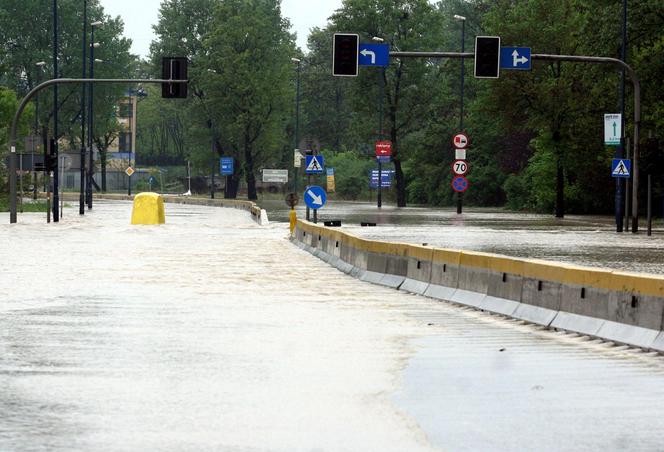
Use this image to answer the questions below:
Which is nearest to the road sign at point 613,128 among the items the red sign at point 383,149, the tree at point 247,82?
the red sign at point 383,149

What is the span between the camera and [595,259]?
2988 cm

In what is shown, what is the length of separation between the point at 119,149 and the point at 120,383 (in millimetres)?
177265

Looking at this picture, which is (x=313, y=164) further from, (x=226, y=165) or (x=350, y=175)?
(x=350, y=175)

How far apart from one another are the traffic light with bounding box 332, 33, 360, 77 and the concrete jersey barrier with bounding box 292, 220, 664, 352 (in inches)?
753

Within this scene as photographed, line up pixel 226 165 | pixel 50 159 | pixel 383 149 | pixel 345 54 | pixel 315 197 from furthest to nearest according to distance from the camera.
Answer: pixel 226 165 < pixel 383 149 < pixel 50 159 < pixel 345 54 < pixel 315 197

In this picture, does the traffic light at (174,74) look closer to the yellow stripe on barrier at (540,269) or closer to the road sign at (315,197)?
the road sign at (315,197)

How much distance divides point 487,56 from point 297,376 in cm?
3384

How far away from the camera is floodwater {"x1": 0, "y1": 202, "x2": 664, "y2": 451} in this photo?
866 centimetres

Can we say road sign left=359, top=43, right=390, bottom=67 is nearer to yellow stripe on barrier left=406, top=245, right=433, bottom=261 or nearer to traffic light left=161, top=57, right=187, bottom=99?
traffic light left=161, top=57, right=187, bottom=99

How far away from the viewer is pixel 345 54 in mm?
43750

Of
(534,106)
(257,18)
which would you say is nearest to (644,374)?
(534,106)

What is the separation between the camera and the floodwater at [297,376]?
8.66 metres

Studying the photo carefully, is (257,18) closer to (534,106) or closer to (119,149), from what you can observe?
(534,106)

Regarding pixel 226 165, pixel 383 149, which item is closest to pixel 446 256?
pixel 383 149
